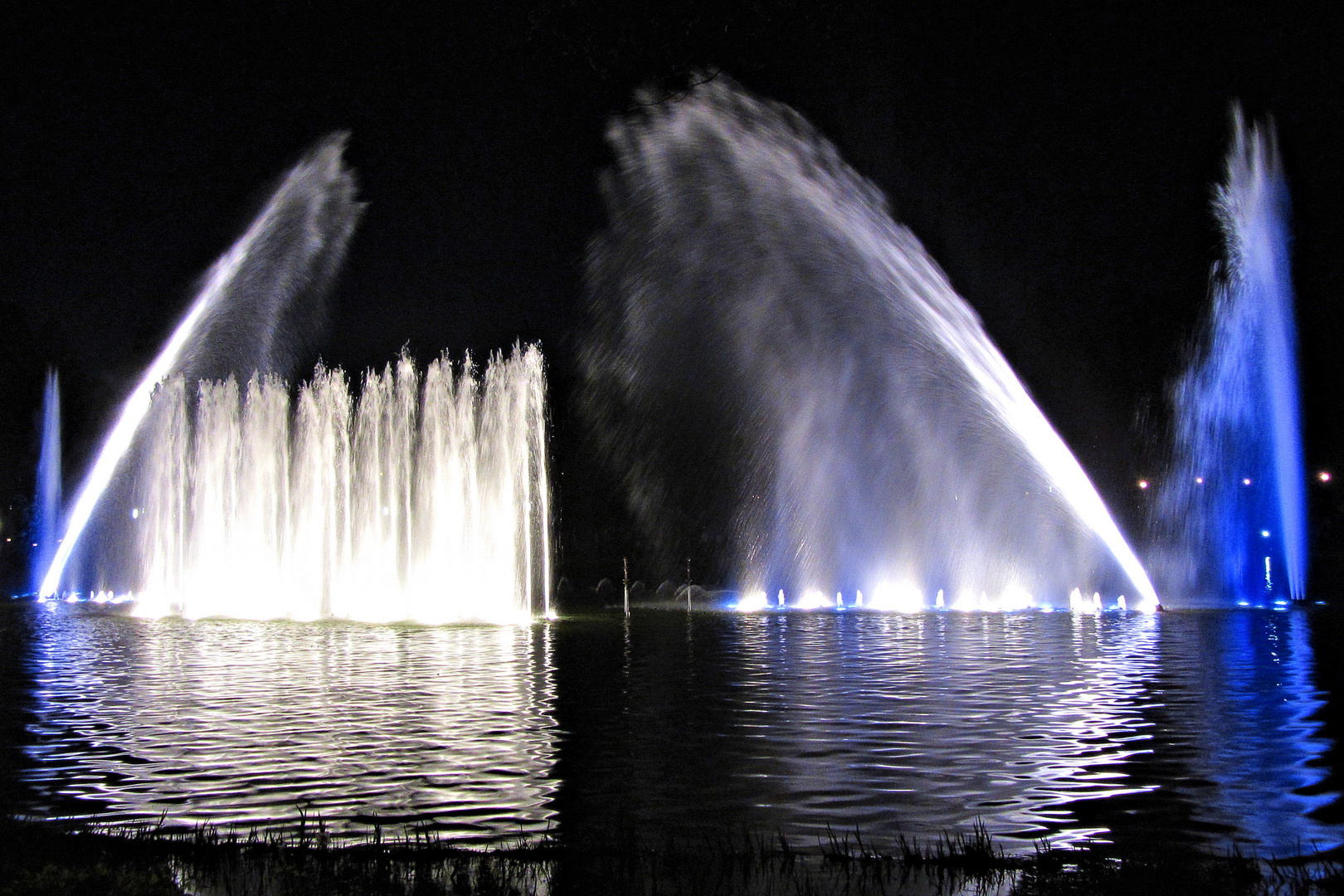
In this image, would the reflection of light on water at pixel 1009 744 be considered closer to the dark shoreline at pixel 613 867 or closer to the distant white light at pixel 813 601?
the dark shoreline at pixel 613 867

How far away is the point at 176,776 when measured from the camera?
9.55 m

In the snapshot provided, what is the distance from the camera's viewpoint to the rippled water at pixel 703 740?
809cm

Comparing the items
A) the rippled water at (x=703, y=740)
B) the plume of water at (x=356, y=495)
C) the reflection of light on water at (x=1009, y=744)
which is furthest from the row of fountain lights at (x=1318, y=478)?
the reflection of light on water at (x=1009, y=744)

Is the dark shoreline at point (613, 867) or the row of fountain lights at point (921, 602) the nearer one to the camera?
the dark shoreline at point (613, 867)

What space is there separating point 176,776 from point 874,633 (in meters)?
19.3

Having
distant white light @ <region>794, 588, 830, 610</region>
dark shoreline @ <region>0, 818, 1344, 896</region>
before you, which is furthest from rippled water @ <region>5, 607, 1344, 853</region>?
distant white light @ <region>794, 588, 830, 610</region>

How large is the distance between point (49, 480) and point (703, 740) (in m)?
71.6

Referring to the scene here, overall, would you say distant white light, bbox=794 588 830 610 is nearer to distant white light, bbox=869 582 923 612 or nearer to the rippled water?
distant white light, bbox=869 582 923 612

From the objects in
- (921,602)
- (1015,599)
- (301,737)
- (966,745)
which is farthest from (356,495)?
(966,745)

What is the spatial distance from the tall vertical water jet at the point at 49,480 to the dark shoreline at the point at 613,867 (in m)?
70.8

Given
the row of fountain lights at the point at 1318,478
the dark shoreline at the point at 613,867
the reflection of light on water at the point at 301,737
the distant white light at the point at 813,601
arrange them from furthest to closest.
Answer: the row of fountain lights at the point at 1318,478 < the distant white light at the point at 813,601 < the reflection of light on water at the point at 301,737 < the dark shoreline at the point at 613,867

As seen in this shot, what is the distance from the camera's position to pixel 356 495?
37.9 metres

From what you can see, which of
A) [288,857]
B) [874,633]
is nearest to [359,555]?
[874,633]

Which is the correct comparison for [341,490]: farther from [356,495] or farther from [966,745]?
[966,745]
